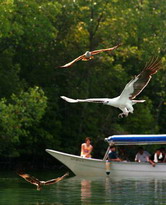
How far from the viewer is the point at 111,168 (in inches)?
1615

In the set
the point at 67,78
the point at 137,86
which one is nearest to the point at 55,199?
the point at 137,86

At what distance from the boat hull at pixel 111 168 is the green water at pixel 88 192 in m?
1.06

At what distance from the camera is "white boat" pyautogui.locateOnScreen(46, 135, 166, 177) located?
4050cm

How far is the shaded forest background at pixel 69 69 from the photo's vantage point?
162 feet

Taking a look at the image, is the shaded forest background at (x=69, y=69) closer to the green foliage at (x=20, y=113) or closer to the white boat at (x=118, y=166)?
the green foliage at (x=20, y=113)

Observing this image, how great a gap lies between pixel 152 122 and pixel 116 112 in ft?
9.76

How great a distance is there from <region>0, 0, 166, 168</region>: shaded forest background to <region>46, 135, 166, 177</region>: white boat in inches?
207

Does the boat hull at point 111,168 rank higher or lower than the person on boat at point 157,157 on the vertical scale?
lower

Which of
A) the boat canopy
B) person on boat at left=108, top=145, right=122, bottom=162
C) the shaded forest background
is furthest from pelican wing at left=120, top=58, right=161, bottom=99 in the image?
the shaded forest background

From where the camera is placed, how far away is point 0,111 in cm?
4478

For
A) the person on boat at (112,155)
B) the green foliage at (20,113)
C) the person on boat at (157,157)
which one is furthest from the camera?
the green foliage at (20,113)

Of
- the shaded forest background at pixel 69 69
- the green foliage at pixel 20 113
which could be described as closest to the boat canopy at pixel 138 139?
the green foliage at pixel 20 113

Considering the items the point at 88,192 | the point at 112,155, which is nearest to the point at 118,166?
the point at 112,155

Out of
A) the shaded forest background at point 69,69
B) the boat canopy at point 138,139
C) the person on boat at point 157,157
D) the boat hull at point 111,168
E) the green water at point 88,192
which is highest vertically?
the shaded forest background at point 69,69
